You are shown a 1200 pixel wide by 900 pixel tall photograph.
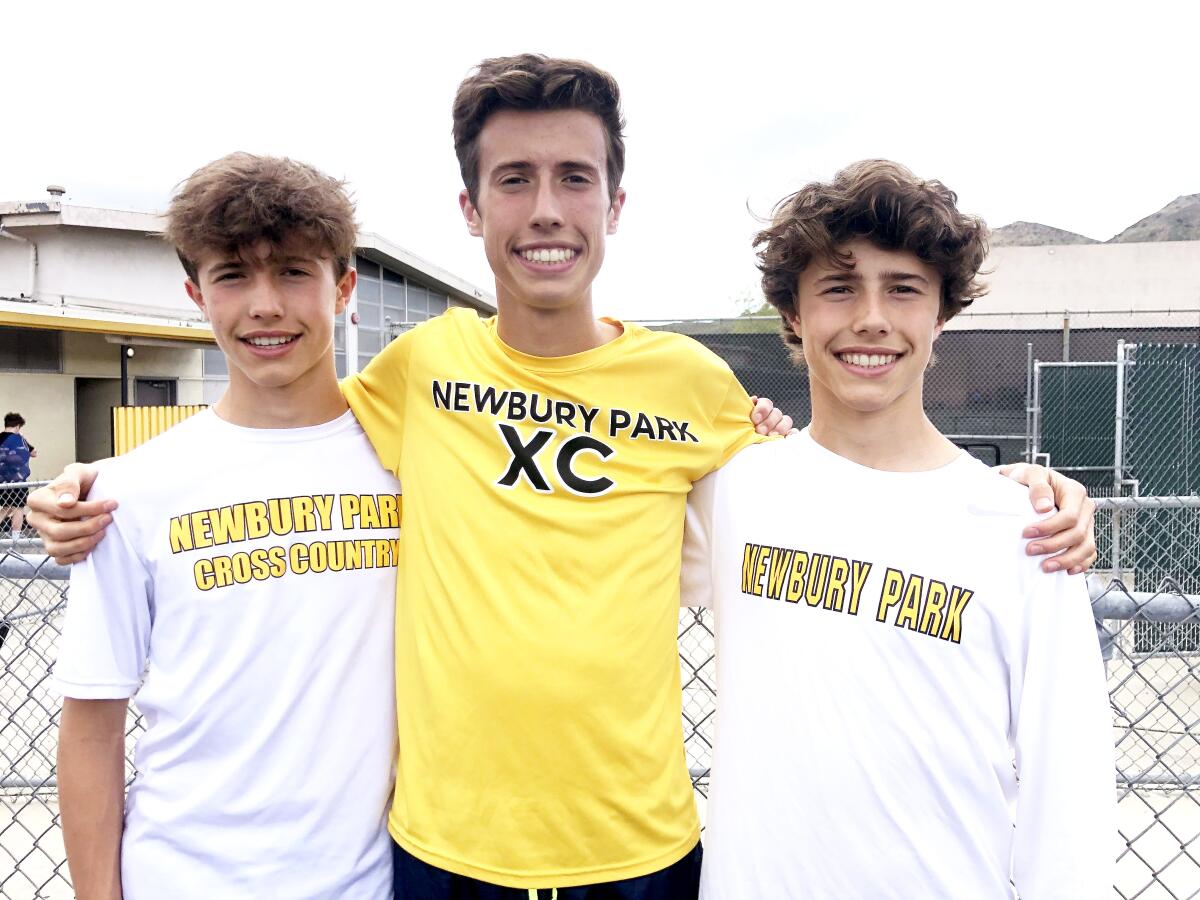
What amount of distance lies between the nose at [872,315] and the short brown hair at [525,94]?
2.42ft

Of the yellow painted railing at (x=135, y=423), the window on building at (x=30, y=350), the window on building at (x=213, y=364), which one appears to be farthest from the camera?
the window on building at (x=213, y=364)

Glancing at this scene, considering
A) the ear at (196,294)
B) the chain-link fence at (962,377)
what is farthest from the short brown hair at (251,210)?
the chain-link fence at (962,377)

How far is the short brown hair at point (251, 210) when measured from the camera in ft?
5.99

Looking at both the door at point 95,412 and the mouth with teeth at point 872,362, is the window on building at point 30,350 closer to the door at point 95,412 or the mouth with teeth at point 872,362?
the door at point 95,412

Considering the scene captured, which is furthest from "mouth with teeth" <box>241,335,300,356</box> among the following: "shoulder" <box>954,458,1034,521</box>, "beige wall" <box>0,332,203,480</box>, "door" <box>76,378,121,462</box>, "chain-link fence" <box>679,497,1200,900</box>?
"door" <box>76,378,121,462</box>

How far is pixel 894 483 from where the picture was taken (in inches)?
67.3

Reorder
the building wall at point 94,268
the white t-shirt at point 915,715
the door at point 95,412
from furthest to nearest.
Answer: the building wall at point 94,268
the door at point 95,412
the white t-shirt at point 915,715

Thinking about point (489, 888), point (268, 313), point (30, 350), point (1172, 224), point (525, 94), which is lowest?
point (489, 888)

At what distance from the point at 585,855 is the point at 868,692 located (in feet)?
2.17

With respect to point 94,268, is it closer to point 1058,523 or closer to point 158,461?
point 158,461

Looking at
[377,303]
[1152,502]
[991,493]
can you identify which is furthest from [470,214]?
[377,303]

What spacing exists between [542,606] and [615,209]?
1.07 metres

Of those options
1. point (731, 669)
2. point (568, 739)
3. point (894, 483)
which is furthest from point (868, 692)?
point (568, 739)

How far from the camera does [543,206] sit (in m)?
1.94
